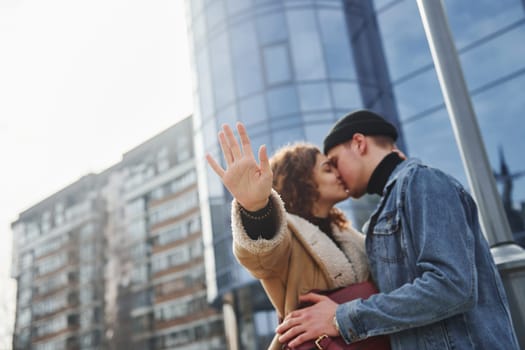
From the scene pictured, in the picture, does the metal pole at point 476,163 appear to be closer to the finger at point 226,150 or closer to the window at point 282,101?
the finger at point 226,150

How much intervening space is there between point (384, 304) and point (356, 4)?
59.1 feet

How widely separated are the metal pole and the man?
29cm

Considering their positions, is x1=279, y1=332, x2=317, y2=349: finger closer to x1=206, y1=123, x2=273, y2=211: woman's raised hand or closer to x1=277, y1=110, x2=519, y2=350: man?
x1=277, y1=110, x2=519, y2=350: man

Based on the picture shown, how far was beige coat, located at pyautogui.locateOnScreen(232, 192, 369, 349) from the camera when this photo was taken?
2.07m

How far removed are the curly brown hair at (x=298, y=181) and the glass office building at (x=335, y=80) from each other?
11864 millimetres

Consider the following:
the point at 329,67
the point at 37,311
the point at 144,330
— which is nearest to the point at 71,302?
the point at 37,311

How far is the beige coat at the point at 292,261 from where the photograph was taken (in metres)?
2.07

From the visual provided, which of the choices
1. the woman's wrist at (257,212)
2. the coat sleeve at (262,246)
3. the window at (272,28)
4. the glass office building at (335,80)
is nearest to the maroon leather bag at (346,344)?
the coat sleeve at (262,246)

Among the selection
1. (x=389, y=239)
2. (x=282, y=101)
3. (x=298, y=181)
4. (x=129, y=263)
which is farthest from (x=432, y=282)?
(x=129, y=263)

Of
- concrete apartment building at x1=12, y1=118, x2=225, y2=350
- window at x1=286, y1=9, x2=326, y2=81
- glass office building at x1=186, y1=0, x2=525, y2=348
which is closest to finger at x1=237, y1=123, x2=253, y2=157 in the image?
glass office building at x1=186, y1=0, x2=525, y2=348

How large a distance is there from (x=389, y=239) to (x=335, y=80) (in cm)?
1636

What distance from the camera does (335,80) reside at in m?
17.9

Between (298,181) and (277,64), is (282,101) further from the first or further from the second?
(298,181)

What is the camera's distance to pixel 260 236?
81.2 inches
